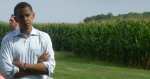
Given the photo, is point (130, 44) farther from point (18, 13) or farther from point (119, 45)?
point (18, 13)

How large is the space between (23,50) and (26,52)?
4cm

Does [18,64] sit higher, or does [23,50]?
[23,50]

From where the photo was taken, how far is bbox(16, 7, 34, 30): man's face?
5711mm

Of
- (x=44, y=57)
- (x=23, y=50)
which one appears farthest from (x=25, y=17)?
(x=44, y=57)

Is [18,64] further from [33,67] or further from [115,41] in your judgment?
[115,41]

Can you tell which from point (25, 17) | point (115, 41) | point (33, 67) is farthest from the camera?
point (115, 41)

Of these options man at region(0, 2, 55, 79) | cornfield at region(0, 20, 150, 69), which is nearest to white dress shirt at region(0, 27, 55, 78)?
man at region(0, 2, 55, 79)

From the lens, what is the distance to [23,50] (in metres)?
5.67

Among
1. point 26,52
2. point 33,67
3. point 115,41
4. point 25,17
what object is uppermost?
point 25,17

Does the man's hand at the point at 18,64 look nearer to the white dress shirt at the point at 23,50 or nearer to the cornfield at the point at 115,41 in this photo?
the white dress shirt at the point at 23,50

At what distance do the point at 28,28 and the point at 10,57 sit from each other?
35 centimetres

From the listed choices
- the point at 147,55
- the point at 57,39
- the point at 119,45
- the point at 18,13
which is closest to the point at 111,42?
the point at 119,45

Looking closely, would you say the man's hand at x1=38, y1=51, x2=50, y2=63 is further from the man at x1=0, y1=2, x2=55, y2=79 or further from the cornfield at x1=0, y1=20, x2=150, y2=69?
the cornfield at x1=0, y1=20, x2=150, y2=69

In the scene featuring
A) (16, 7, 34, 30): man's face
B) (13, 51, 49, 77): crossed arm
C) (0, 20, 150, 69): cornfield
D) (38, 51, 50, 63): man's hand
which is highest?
(16, 7, 34, 30): man's face
